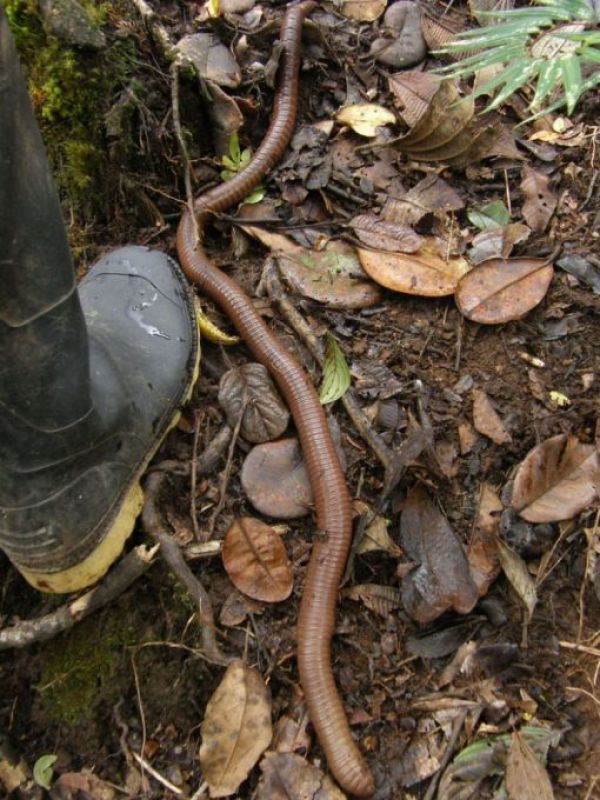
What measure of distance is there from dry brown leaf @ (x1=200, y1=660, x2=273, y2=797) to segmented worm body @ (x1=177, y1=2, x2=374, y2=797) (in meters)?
0.19

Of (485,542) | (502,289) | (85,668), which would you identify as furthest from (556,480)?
(85,668)

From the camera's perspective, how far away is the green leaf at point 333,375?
346cm

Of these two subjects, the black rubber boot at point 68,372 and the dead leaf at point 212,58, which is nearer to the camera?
the black rubber boot at point 68,372

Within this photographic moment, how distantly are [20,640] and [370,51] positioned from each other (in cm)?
404

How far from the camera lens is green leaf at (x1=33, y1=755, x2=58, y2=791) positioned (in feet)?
9.04

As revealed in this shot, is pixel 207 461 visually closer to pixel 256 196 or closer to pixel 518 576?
pixel 518 576

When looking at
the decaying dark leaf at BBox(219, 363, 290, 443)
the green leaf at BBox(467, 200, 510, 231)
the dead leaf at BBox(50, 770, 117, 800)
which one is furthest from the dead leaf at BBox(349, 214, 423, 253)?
the dead leaf at BBox(50, 770, 117, 800)

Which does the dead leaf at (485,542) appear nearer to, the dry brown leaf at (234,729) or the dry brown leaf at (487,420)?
the dry brown leaf at (487,420)

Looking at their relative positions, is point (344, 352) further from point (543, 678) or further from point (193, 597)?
point (543, 678)

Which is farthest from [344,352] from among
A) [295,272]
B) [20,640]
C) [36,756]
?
[36,756]

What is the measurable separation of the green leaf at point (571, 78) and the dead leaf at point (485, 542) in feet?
5.56

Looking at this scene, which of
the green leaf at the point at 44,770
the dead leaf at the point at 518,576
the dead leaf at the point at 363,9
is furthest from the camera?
the dead leaf at the point at 363,9

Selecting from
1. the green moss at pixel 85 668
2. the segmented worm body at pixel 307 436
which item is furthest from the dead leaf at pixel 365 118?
the green moss at pixel 85 668

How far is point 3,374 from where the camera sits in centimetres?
218
